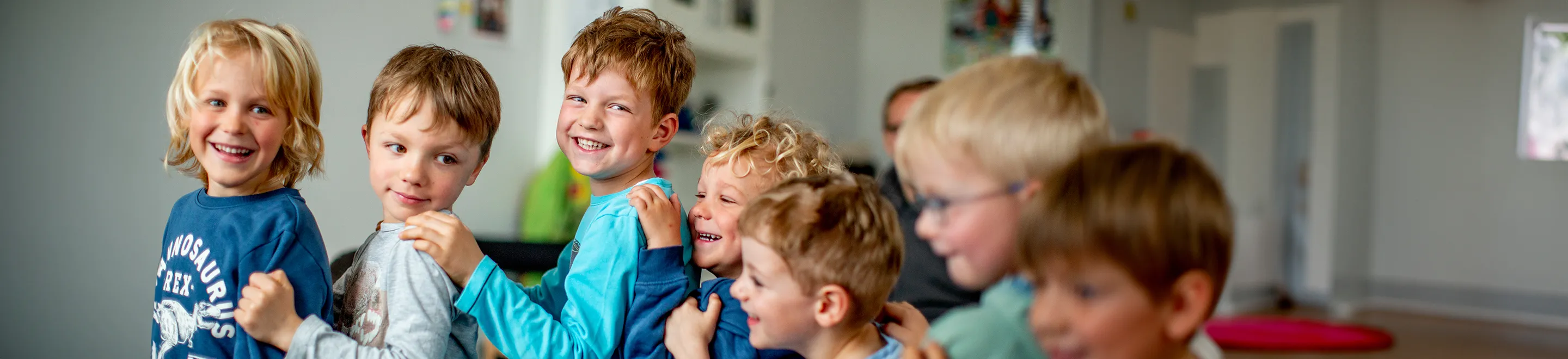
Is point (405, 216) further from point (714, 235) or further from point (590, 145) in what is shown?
point (714, 235)

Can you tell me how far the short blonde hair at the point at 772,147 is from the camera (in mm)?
1181

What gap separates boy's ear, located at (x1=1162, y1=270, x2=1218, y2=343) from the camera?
2.16 feet

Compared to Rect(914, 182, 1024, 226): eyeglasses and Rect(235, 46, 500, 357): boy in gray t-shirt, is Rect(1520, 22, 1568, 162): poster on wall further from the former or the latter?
Rect(235, 46, 500, 357): boy in gray t-shirt

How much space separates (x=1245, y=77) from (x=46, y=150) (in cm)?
566

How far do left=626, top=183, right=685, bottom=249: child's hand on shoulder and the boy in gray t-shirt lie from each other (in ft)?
0.68

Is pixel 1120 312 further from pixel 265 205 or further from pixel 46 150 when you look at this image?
pixel 46 150

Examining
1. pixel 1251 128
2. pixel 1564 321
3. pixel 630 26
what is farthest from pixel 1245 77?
pixel 630 26

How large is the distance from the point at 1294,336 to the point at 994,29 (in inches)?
85.3

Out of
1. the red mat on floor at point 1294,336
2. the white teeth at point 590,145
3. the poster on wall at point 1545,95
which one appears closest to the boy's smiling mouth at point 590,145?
the white teeth at point 590,145

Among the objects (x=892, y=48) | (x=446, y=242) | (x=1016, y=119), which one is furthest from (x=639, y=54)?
(x=892, y=48)

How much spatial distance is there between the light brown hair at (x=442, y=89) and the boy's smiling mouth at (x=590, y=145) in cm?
11

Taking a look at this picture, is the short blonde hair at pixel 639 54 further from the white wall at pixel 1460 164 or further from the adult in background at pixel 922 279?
the white wall at pixel 1460 164

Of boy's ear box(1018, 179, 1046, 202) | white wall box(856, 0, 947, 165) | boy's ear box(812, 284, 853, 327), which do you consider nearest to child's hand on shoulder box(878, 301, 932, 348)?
boy's ear box(812, 284, 853, 327)

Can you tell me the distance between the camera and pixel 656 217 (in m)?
1.08
